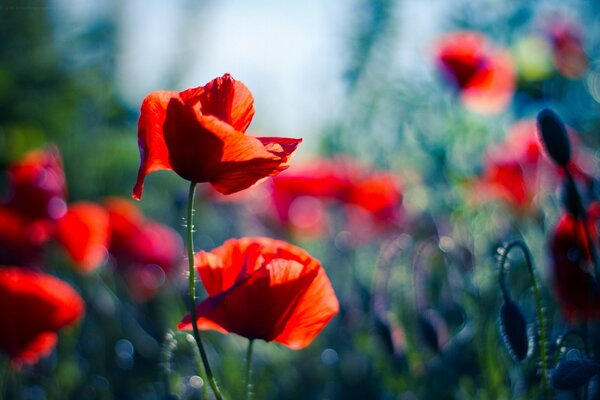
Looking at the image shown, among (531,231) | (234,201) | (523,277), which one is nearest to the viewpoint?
(523,277)

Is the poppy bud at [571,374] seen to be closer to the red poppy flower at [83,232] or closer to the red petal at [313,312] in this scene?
the red petal at [313,312]

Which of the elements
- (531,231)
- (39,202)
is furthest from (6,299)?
(531,231)

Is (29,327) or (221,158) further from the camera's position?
(29,327)

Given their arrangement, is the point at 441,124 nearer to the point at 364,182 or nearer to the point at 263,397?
the point at 364,182

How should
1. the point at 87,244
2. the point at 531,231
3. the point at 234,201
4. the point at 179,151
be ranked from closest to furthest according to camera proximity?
the point at 179,151 < the point at 87,244 < the point at 531,231 < the point at 234,201

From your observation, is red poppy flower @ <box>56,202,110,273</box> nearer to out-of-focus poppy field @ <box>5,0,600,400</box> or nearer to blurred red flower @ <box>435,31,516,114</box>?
out-of-focus poppy field @ <box>5,0,600,400</box>

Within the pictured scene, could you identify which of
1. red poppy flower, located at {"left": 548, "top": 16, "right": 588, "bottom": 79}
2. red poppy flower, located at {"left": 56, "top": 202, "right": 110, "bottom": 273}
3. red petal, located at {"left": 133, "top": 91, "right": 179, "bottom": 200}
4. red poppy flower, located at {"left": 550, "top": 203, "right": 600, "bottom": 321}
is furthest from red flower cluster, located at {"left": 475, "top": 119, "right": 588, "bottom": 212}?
red petal, located at {"left": 133, "top": 91, "right": 179, "bottom": 200}

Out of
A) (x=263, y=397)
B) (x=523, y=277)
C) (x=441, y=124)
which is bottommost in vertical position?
(x=263, y=397)
